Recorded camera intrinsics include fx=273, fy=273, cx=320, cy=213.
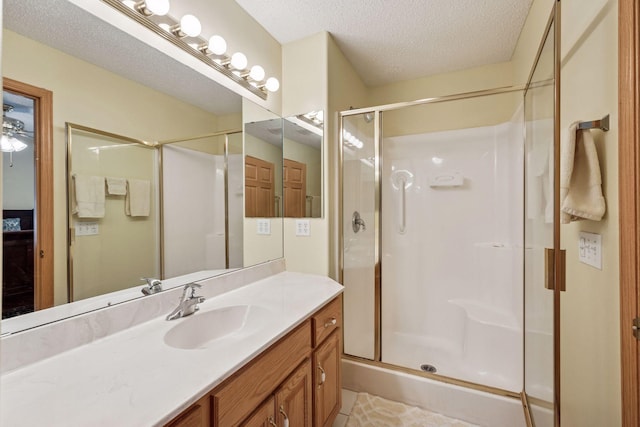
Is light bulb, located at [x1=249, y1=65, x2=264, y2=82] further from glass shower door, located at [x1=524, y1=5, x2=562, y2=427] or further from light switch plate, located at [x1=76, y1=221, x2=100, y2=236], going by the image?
glass shower door, located at [x1=524, y1=5, x2=562, y2=427]

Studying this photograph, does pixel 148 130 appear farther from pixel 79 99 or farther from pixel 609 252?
pixel 609 252

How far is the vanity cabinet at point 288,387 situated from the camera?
28.9 inches

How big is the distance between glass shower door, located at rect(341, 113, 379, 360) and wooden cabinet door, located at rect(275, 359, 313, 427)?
0.90m

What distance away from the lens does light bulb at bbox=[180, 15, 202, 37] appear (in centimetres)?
127

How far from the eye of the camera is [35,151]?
83 cm

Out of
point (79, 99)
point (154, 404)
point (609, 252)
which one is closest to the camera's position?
point (154, 404)

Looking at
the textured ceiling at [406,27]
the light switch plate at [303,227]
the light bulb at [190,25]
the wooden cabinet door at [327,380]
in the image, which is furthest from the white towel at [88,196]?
the textured ceiling at [406,27]

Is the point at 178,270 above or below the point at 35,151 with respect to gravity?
below

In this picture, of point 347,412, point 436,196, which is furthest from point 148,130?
point 436,196

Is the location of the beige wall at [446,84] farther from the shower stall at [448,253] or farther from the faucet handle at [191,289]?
the faucet handle at [191,289]

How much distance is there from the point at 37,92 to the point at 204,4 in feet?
3.20

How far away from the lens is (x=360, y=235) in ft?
7.09

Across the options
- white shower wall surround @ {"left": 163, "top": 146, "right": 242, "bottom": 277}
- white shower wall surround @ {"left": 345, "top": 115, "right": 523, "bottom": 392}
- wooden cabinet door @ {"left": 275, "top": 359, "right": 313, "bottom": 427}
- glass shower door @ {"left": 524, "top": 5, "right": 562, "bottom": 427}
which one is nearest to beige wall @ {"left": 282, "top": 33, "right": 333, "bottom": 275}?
white shower wall surround @ {"left": 345, "top": 115, "right": 523, "bottom": 392}

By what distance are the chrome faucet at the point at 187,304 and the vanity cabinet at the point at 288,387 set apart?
42 cm
